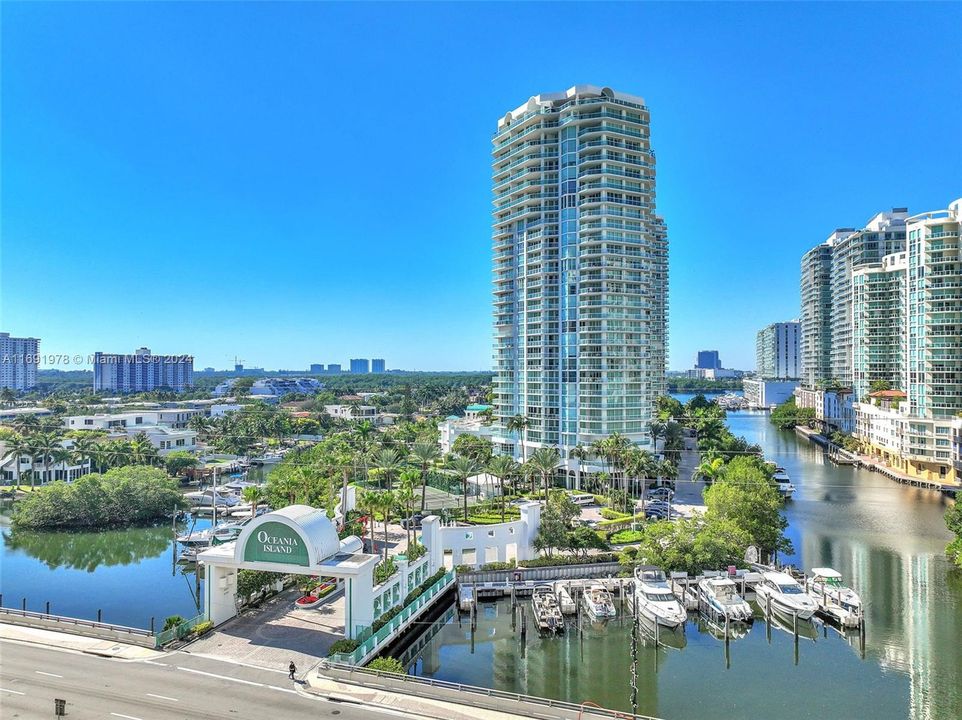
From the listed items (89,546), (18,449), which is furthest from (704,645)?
(18,449)

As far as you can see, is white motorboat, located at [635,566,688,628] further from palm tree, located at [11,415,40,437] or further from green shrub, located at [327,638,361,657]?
palm tree, located at [11,415,40,437]

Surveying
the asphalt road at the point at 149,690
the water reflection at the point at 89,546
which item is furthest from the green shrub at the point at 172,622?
the water reflection at the point at 89,546

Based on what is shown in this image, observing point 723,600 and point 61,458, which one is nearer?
point 723,600

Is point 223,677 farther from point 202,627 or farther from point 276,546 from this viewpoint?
point 276,546

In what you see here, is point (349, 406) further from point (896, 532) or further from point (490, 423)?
point (896, 532)

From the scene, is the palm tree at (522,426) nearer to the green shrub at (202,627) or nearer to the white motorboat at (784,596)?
the white motorboat at (784,596)

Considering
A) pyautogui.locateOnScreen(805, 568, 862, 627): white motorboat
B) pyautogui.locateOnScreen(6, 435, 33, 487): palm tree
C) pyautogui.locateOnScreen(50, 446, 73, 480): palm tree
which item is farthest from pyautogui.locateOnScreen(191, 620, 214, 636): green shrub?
pyautogui.locateOnScreen(50, 446, 73, 480): palm tree

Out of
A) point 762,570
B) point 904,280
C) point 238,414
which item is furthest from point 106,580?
point 904,280
